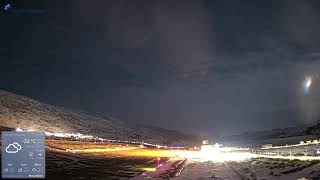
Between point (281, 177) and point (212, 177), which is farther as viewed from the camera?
point (212, 177)

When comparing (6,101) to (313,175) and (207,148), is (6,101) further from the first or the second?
(313,175)

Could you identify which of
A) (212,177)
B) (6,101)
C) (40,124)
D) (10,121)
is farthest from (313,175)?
(6,101)

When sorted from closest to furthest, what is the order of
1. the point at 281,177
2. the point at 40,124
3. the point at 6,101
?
1. the point at 281,177
2. the point at 40,124
3. the point at 6,101

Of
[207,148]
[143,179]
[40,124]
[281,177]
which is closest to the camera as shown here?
[281,177]

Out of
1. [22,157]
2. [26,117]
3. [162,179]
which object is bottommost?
[162,179]

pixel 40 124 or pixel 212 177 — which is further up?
pixel 40 124

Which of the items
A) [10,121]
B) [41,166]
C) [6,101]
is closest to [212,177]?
[41,166]

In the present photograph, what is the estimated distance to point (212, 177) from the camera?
39.0 metres

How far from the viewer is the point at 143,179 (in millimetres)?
37344

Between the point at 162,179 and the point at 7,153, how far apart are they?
20.3 meters

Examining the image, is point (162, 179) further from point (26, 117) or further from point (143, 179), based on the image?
point (26, 117)
